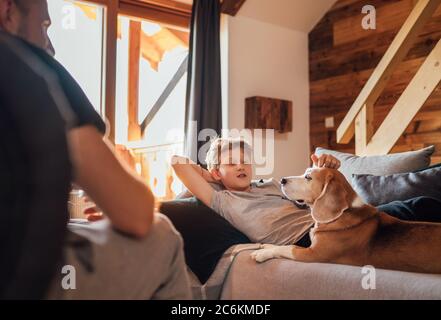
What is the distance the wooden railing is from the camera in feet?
10.4

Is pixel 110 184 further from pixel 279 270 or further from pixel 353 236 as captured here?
pixel 353 236

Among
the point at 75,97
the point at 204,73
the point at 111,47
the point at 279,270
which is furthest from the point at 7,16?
the point at 204,73

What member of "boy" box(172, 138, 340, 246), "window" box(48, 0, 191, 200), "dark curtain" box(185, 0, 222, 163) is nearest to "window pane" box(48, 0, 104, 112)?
"window" box(48, 0, 191, 200)

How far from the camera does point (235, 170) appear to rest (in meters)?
2.08

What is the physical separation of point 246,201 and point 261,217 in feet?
0.29

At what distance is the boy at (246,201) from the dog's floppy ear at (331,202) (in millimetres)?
174

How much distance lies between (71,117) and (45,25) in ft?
0.58

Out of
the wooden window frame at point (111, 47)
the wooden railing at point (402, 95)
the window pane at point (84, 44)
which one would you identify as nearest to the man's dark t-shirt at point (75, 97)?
the wooden railing at point (402, 95)

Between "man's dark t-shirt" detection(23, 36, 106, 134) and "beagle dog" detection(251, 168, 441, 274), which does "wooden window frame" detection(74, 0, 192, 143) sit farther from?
"man's dark t-shirt" detection(23, 36, 106, 134)

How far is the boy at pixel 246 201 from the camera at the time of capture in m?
1.90

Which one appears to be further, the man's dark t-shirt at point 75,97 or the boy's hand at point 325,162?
the boy's hand at point 325,162

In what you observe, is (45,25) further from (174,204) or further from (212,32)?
(212,32)

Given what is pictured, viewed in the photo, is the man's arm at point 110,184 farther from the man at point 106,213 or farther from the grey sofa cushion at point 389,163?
the grey sofa cushion at point 389,163

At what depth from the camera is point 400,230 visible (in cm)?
162
